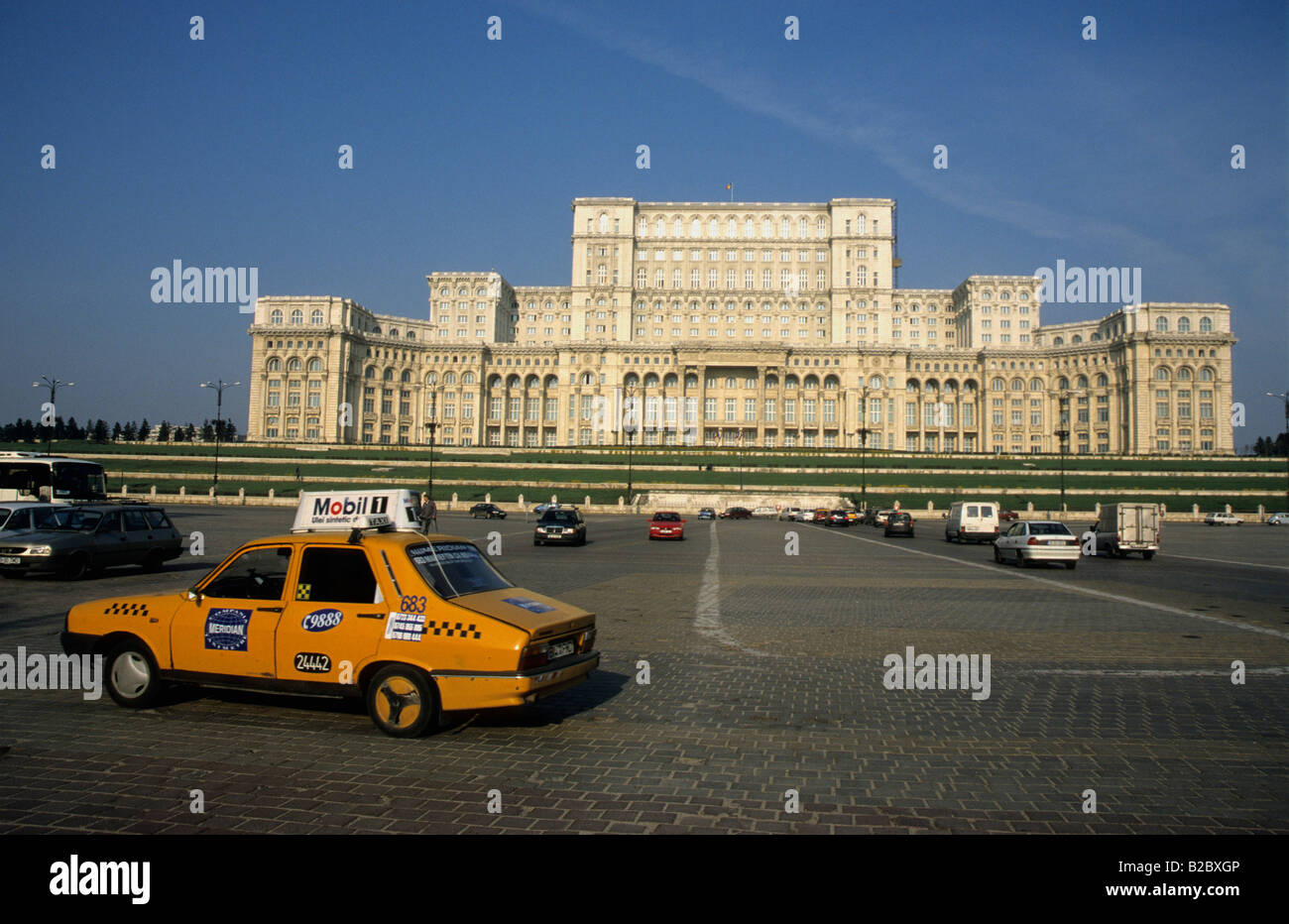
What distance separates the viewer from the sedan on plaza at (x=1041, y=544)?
2250 cm

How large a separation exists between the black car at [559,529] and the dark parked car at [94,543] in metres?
12.4

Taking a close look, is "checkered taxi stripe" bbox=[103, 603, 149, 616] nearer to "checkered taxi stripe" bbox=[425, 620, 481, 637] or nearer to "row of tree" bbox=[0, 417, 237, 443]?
"checkered taxi stripe" bbox=[425, 620, 481, 637]

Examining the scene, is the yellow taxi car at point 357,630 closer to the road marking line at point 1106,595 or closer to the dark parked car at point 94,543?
the road marking line at point 1106,595

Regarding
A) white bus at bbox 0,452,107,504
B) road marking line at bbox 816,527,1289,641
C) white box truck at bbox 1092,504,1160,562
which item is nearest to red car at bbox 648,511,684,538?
road marking line at bbox 816,527,1289,641

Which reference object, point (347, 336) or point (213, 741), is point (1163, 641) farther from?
point (347, 336)

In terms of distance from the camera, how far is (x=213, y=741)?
616cm

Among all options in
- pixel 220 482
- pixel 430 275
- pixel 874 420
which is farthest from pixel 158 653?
pixel 430 275

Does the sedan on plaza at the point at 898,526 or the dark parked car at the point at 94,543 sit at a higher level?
the dark parked car at the point at 94,543

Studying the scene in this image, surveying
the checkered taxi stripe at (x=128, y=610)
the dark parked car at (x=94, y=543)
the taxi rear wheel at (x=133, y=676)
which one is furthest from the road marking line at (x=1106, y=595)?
the dark parked car at (x=94, y=543)

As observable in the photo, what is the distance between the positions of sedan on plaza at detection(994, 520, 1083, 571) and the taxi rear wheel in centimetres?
2219

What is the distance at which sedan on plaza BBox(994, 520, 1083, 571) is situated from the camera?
73.8 feet

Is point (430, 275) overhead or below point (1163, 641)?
overhead
